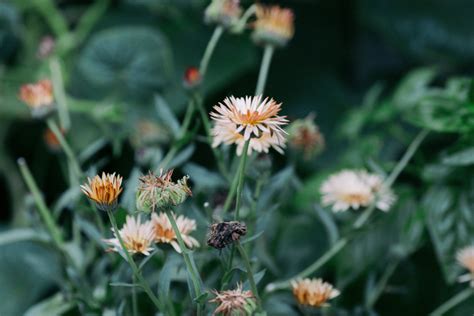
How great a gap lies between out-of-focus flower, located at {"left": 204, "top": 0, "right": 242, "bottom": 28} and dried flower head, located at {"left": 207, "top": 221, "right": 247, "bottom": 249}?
0.20 meters

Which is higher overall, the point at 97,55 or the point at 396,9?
the point at 396,9

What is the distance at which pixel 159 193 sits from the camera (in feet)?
1.03

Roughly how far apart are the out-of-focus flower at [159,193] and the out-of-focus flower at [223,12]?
186 millimetres

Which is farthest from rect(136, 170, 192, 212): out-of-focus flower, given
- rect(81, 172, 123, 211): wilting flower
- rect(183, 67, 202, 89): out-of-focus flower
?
rect(183, 67, 202, 89): out-of-focus flower

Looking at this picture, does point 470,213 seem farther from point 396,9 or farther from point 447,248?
point 396,9

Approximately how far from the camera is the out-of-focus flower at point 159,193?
313mm

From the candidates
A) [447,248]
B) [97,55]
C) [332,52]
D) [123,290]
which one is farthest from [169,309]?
[332,52]

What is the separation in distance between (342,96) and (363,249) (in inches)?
16.7

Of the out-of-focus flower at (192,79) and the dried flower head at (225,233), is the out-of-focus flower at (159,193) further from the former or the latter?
the out-of-focus flower at (192,79)

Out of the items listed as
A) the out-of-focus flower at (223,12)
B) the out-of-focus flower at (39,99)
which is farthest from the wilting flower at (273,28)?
the out-of-focus flower at (39,99)

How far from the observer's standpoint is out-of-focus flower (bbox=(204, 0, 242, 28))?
0.47 m

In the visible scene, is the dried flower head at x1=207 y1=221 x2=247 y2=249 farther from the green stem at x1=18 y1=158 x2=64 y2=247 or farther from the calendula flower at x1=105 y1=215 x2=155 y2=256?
the green stem at x1=18 y1=158 x2=64 y2=247

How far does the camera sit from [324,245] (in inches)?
25.0

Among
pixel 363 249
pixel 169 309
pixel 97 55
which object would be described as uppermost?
pixel 97 55
